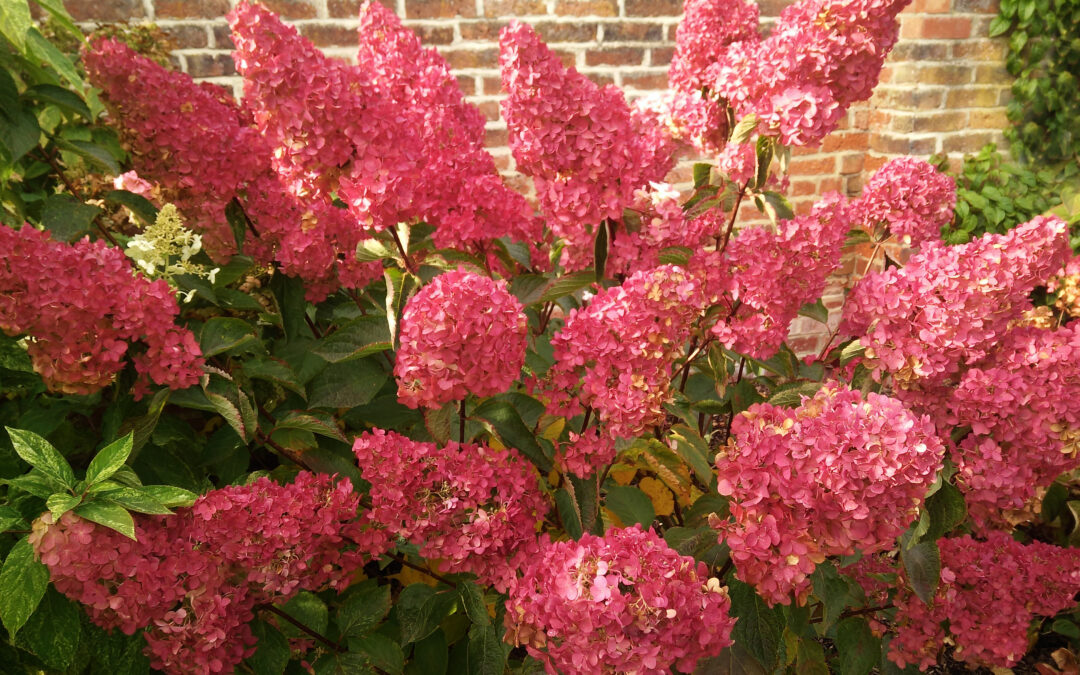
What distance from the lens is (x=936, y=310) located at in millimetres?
848

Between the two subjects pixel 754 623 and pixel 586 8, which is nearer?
pixel 754 623

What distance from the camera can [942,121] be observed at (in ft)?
9.93

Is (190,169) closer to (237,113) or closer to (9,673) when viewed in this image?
(237,113)

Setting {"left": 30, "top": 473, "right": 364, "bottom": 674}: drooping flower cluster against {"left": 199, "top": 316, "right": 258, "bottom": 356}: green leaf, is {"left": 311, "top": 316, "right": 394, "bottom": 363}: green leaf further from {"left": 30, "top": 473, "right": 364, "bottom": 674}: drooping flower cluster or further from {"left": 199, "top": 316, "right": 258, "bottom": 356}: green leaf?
{"left": 30, "top": 473, "right": 364, "bottom": 674}: drooping flower cluster

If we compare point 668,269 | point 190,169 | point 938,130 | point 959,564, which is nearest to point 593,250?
point 668,269

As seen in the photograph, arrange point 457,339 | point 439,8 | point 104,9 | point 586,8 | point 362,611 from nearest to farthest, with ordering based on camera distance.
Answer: point 457,339, point 362,611, point 104,9, point 439,8, point 586,8

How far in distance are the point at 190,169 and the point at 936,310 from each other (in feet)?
3.33

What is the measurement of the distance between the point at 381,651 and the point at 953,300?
86 centimetres

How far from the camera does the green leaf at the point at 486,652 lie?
919 mm

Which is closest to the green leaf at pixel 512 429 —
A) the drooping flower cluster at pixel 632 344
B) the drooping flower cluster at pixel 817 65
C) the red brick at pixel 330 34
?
the drooping flower cluster at pixel 632 344

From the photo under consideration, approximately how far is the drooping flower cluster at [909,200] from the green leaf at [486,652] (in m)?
0.91

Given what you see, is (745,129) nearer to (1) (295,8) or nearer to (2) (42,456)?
(2) (42,456)

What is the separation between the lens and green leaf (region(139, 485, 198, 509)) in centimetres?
67

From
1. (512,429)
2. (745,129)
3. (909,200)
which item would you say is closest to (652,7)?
(909,200)
